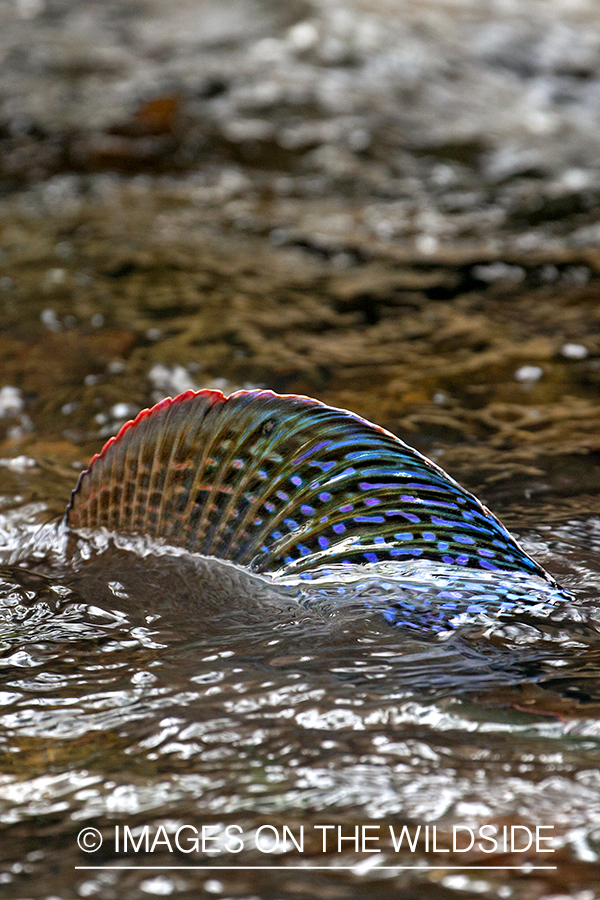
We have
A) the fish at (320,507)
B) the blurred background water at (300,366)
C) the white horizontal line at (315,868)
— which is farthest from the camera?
the fish at (320,507)

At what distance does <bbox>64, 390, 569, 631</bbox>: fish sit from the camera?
215 centimetres

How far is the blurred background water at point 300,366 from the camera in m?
1.65

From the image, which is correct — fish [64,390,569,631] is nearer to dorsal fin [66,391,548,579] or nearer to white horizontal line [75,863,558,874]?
dorsal fin [66,391,548,579]

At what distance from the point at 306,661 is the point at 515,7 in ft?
26.8

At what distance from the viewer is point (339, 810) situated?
63.7 inches

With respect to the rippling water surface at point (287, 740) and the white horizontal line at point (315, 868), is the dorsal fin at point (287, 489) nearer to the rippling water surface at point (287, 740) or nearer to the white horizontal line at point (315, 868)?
the rippling water surface at point (287, 740)

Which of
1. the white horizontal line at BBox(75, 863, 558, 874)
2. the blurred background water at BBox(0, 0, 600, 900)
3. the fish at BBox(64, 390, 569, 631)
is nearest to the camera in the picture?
the white horizontal line at BBox(75, 863, 558, 874)

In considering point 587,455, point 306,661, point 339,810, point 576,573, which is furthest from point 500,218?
point 339,810

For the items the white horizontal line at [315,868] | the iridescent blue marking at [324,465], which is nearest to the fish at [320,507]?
the iridescent blue marking at [324,465]

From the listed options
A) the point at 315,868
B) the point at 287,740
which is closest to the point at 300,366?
the point at 287,740

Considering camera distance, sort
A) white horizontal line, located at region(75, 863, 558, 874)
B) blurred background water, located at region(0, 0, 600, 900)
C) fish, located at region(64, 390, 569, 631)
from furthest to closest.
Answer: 1. fish, located at region(64, 390, 569, 631)
2. blurred background water, located at region(0, 0, 600, 900)
3. white horizontal line, located at region(75, 863, 558, 874)

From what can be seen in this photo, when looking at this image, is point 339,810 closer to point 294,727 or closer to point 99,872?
point 294,727

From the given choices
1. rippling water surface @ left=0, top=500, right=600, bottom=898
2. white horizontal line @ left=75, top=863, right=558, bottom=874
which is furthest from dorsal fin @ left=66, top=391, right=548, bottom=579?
white horizontal line @ left=75, top=863, right=558, bottom=874

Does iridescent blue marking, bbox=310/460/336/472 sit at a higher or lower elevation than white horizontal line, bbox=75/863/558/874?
higher
